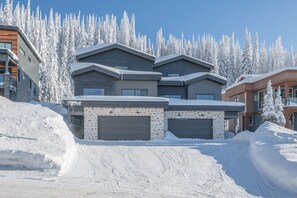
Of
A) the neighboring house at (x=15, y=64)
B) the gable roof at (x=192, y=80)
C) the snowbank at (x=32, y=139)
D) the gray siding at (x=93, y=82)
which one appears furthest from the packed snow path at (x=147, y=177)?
the neighboring house at (x=15, y=64)

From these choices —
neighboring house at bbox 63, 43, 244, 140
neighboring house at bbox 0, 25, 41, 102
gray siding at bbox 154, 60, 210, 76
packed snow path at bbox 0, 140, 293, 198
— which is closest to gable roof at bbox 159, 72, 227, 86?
neighboring house at bbox 63, 43, 244, 140

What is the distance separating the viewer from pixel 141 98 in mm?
21000

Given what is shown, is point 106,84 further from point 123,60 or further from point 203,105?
point 203,105

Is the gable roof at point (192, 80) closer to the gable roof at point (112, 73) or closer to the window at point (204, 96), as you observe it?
the window at point (204, 96)

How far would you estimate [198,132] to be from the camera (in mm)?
22656

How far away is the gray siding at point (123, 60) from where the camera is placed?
25500 millimetres

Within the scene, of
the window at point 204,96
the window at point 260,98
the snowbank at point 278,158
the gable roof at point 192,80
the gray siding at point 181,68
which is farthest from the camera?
the window at point 260,98

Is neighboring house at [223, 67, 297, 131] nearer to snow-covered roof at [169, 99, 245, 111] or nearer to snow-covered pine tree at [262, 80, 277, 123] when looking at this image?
snow-covered pine tree at [262, 80, 277, 123]

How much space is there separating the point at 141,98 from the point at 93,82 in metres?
4.29

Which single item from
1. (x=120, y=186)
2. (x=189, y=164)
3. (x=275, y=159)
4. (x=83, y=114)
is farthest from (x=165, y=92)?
(x=120, y=186)

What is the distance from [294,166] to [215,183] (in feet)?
7.74

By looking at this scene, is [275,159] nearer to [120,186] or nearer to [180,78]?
[120,186]

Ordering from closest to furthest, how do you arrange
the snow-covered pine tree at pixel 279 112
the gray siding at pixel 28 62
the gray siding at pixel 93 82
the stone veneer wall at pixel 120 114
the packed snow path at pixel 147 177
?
the packed snow path at pixel 147 177, the stone veneer wall at pixel 120 114, the gray siding at pixel 93 82, the snow-covered pine tree at pixel 279 112, the gray siding at pixel 28 62

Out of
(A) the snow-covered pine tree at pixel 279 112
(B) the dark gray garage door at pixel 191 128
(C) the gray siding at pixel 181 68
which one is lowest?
(B) the dark gray garage door at pixel 191 128
